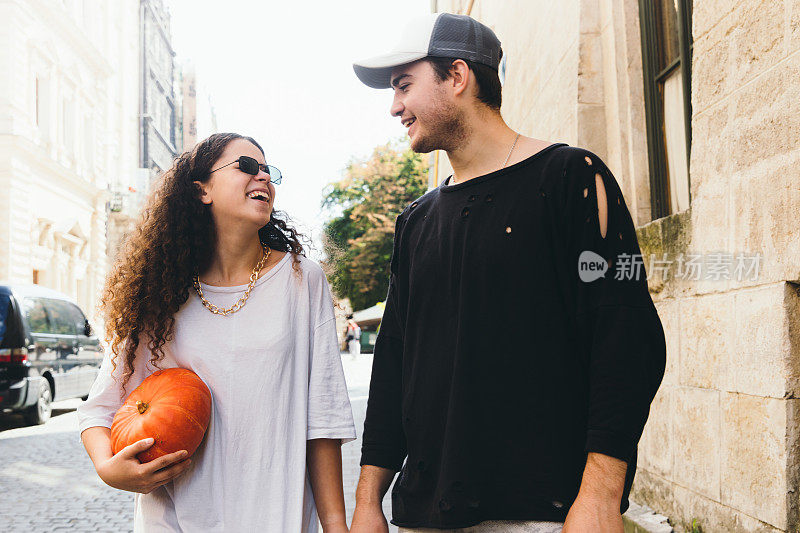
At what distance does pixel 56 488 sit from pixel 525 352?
7.04m

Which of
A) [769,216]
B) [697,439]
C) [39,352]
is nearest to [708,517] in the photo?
[697,439]

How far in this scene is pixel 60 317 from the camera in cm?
1266

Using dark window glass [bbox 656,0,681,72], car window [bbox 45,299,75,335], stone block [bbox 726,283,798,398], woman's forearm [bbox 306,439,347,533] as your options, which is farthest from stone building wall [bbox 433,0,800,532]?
car window [bbox 45,299,75,335]

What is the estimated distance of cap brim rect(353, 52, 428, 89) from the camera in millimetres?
2414

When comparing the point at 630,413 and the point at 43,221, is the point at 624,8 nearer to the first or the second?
the point at 630,413

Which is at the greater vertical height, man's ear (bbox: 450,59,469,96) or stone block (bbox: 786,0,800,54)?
stone block (bbox: 786,0,800,54)

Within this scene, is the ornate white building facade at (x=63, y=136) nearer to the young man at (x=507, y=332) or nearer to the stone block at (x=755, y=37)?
the stone block at (x=755, y=37)

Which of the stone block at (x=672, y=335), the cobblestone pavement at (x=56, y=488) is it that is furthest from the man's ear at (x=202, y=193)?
the cobblestone pavement at (x=56, y=488)

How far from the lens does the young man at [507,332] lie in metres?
1.91

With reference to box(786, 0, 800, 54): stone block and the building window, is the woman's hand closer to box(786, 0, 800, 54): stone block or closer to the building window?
box(786, 0, 800, 54): stone block

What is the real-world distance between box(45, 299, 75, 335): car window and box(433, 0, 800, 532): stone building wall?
9.87 m

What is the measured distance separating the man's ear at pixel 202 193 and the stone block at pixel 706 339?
242 centimetres
